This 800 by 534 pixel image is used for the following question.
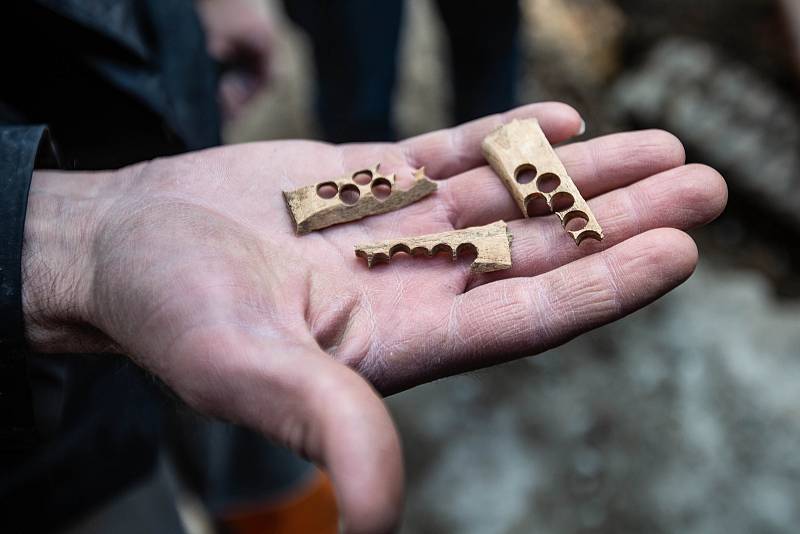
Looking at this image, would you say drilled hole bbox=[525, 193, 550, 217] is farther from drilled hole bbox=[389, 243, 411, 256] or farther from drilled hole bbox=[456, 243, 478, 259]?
drilled hole bbox=[389, 243, 411, 256]

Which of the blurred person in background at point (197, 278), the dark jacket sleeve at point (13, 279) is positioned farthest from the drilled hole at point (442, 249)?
the dark jacket sleeve at point (13, 279)

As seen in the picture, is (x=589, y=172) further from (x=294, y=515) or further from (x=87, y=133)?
(x=294, y=515)

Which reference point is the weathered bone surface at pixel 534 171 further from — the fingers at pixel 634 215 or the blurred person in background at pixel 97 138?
the blurred person in background at pixel 97 138

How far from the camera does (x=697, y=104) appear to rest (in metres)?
5.65

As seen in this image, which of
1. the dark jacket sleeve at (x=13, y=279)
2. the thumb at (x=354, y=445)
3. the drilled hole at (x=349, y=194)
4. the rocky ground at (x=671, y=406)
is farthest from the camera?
the rocky ground at (x=671, y=406)

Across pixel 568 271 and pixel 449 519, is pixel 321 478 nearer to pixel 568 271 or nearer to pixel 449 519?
pixel 449 519

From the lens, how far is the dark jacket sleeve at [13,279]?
2.03 meters

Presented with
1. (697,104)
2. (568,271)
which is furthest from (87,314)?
(697,104)

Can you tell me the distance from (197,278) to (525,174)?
1.29m

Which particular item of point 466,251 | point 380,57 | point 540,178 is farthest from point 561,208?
point 380,57

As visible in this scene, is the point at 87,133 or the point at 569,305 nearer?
the point at 569,305

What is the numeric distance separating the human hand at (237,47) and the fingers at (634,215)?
1923 millimetres

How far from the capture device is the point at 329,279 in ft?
7.45

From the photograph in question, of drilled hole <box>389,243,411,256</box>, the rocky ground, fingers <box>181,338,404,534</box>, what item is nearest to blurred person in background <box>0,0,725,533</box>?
fingers <box>181,338,404,534</box>
